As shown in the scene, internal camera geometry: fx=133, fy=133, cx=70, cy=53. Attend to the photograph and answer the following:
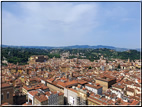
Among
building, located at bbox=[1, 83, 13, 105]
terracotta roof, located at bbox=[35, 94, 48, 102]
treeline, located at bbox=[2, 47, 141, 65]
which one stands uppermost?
treeline, located at bbox=[2, 47, 141, 65]

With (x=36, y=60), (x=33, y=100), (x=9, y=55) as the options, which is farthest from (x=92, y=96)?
(x=36, y=60)

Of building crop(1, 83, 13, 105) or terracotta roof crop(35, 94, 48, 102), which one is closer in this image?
building crop(1, 83, 13, 105)

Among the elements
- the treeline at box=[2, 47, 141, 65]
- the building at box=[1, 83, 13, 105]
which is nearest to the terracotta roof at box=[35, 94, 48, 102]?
the building at box=[1, 83, 13, 105]

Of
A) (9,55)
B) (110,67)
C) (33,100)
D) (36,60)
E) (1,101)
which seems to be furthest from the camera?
(36,60)

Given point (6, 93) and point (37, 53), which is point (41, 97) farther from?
point (37, 53)

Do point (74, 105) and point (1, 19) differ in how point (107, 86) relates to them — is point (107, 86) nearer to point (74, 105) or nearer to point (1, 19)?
point (74, 105)

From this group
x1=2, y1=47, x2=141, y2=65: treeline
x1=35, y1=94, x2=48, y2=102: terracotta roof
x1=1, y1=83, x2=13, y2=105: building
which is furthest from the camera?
x1=2, y1=47, x2=141, y2=65: treeline

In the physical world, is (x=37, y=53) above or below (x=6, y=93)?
above

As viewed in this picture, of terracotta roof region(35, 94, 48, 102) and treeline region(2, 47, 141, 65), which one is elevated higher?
treeline region(2, 47, 141, 65)

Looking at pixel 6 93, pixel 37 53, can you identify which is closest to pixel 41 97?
pixel 6 93

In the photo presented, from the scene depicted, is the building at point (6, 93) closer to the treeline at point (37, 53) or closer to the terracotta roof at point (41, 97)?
the terracotta roof at point (41, 97)

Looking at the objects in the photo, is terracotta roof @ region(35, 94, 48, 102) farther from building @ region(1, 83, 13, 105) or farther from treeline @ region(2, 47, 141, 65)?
treeline @ region(2, 47, 141, 65)
